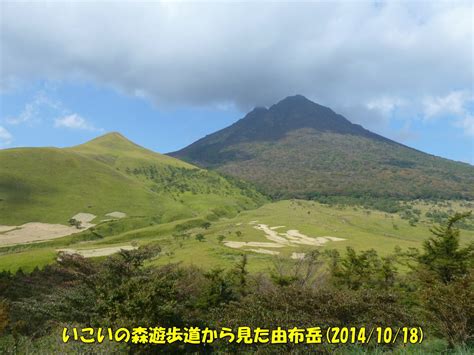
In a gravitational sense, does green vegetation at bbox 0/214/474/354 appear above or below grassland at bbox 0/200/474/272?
above

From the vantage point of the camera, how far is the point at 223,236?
88.1 m

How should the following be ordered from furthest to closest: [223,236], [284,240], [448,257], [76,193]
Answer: [76,193]
[284,240]
[223,236]
[448,257]

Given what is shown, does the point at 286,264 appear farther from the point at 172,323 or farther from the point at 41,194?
the point at 41,194

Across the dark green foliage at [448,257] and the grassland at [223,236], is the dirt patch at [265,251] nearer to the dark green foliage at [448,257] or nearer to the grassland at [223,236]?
the grassland at [223,236]

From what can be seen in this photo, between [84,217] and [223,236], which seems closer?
[223,236]

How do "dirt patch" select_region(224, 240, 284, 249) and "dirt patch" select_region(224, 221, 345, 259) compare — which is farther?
"dirt patch" select_region(224, 221, 345, 259)

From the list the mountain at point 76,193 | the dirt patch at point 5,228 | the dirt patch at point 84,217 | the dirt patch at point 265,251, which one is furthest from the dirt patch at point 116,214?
the dirt patch at point 265,251

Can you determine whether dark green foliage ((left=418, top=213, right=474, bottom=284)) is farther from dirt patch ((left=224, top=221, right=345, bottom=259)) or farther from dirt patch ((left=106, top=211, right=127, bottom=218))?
dirt patch ((left=106, top=211, right=127, bottom=218))

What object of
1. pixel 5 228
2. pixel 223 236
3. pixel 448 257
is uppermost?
pixel 448 257

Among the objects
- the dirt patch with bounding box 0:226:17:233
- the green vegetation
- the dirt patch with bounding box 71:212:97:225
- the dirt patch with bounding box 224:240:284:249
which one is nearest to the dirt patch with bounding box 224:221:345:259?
the dirt patch with bounding box 224:240:284:249

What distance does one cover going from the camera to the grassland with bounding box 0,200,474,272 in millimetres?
65287

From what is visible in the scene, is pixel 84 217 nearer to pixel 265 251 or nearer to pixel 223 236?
pixel 223 236

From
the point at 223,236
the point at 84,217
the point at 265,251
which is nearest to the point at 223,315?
the point at 265,251

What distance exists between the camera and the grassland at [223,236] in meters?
65.3
